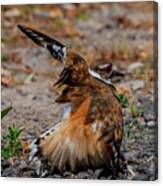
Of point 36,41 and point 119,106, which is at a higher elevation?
point 36,41

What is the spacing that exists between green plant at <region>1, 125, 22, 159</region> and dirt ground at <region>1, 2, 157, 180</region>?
0.02 meters

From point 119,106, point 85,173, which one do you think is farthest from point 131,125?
point 85,173

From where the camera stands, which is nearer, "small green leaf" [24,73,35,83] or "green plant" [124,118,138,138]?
"green plant" [124,118,138,138]

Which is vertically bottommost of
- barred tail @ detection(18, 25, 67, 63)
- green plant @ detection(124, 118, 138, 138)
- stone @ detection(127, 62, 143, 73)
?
green plant @ detection(124, 118, 138, 138)

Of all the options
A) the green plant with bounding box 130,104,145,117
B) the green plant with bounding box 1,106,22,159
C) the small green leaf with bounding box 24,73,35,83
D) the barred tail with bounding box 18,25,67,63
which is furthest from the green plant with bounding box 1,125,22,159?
the green plant with bounding box 130,104,145,117

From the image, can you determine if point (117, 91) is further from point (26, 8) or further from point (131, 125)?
point (26, 8)

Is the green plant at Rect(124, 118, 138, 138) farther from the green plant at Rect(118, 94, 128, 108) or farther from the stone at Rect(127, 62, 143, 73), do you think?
the stone at Rect(127, 62, 143, 73)

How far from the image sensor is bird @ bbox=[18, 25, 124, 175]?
2.46 metres

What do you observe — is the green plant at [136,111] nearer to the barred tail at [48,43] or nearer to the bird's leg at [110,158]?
the bird's leg at [110,158]

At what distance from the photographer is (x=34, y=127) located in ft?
8.29

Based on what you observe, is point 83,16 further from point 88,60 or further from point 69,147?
point 69,147

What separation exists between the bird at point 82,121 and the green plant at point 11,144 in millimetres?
55

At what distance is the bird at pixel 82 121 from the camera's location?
2.46 m

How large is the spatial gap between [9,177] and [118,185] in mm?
393
